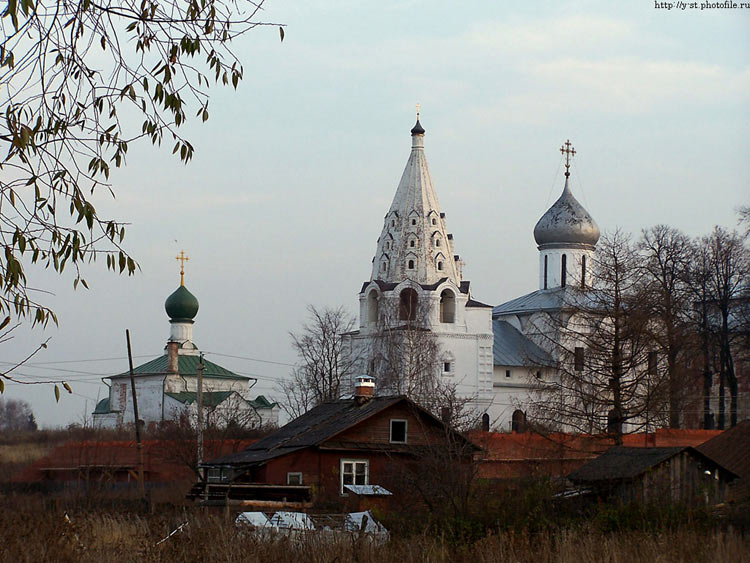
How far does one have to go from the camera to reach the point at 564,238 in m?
59.1

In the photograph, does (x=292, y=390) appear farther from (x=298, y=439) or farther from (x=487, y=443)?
(x=298, y=439)

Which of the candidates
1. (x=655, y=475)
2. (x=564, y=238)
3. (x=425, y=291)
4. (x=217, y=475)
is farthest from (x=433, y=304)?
(x=655, y=475)

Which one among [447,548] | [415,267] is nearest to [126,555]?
[447,548]

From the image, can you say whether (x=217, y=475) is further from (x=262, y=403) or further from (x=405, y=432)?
(x=262, y=403)

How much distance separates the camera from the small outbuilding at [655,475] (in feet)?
69.6

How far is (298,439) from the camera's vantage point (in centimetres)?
2712

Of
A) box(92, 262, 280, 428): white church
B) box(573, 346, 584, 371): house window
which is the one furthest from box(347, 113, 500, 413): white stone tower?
box(573, 346, 584, 371): house window

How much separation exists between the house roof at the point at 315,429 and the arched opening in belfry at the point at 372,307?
940 inches

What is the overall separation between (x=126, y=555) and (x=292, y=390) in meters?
37.0

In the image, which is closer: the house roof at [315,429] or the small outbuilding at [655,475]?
the small outbuilding at [655,475]

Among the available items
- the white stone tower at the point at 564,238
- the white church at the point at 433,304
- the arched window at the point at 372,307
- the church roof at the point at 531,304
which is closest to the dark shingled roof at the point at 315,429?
the white church at the point at 433,304

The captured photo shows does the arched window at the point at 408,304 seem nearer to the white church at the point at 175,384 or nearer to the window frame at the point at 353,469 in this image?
the white church at the point at 175,384

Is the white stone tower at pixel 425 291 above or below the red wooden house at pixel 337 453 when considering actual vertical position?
above

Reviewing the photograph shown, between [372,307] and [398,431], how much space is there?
25.9 meters
